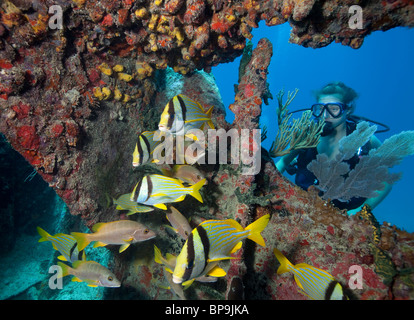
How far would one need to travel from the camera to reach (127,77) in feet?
14.1

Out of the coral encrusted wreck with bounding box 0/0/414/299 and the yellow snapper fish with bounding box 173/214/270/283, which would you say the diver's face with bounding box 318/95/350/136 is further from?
the yellow snapper fish with bounding box 173/214/270/283

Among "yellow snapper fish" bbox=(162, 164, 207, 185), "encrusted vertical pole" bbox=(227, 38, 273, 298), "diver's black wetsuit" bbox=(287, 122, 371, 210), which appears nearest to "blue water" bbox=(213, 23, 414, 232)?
"diver's black wetsuit" bbox=(287, 122, 371, 210)

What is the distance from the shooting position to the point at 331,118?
546 cm

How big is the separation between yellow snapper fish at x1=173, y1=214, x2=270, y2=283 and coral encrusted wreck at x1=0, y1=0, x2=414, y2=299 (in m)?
1.08

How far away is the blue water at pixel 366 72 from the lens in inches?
3081

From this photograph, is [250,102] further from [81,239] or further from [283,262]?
[81,239]

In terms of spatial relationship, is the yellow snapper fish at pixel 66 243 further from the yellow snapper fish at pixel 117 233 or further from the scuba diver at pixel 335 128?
the scuba diver at pixel 335 128

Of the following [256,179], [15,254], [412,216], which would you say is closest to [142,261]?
[256,179]

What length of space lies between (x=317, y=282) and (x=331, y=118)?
4.54 meters

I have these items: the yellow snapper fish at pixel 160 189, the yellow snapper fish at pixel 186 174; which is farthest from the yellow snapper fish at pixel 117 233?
the yellow snapper fish at pixel 186 174

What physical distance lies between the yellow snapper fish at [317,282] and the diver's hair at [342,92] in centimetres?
507

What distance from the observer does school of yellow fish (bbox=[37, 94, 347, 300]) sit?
1.81 m

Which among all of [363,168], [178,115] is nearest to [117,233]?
[178,115]
